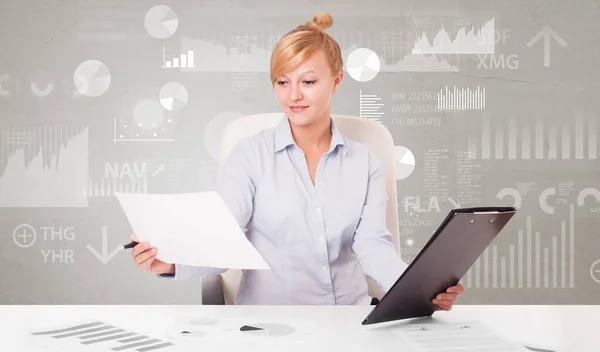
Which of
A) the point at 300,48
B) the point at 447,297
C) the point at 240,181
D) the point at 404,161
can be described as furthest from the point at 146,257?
the point at 404,161

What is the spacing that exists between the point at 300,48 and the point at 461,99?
135 cm

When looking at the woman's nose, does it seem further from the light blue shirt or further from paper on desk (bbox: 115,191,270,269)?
paper on desk (bbox: 115,191,270,269)

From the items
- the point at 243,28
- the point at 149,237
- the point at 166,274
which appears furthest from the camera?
the point at 243,28

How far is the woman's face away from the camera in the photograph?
1.61 metres

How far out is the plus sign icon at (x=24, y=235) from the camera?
2777 millimetres

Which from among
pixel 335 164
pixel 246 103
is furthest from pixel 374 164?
pixel 246 103

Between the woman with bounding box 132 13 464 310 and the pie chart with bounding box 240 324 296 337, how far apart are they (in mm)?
558

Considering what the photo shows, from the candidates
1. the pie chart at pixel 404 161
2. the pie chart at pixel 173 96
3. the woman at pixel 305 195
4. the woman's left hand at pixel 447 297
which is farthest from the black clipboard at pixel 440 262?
the pie chart at pixel 173 96

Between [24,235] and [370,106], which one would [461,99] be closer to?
[370,106]

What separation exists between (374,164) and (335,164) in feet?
0.33

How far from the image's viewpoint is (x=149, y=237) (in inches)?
46.6

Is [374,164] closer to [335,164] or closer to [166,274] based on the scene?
[335,164]

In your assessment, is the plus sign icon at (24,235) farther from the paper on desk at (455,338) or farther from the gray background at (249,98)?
the paper on desk at (455,338)

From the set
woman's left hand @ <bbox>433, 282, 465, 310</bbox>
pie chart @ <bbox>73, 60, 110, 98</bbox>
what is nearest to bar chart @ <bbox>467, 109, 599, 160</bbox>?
pie chart @ <bbox>73, 60, 110, 98</bbox>
